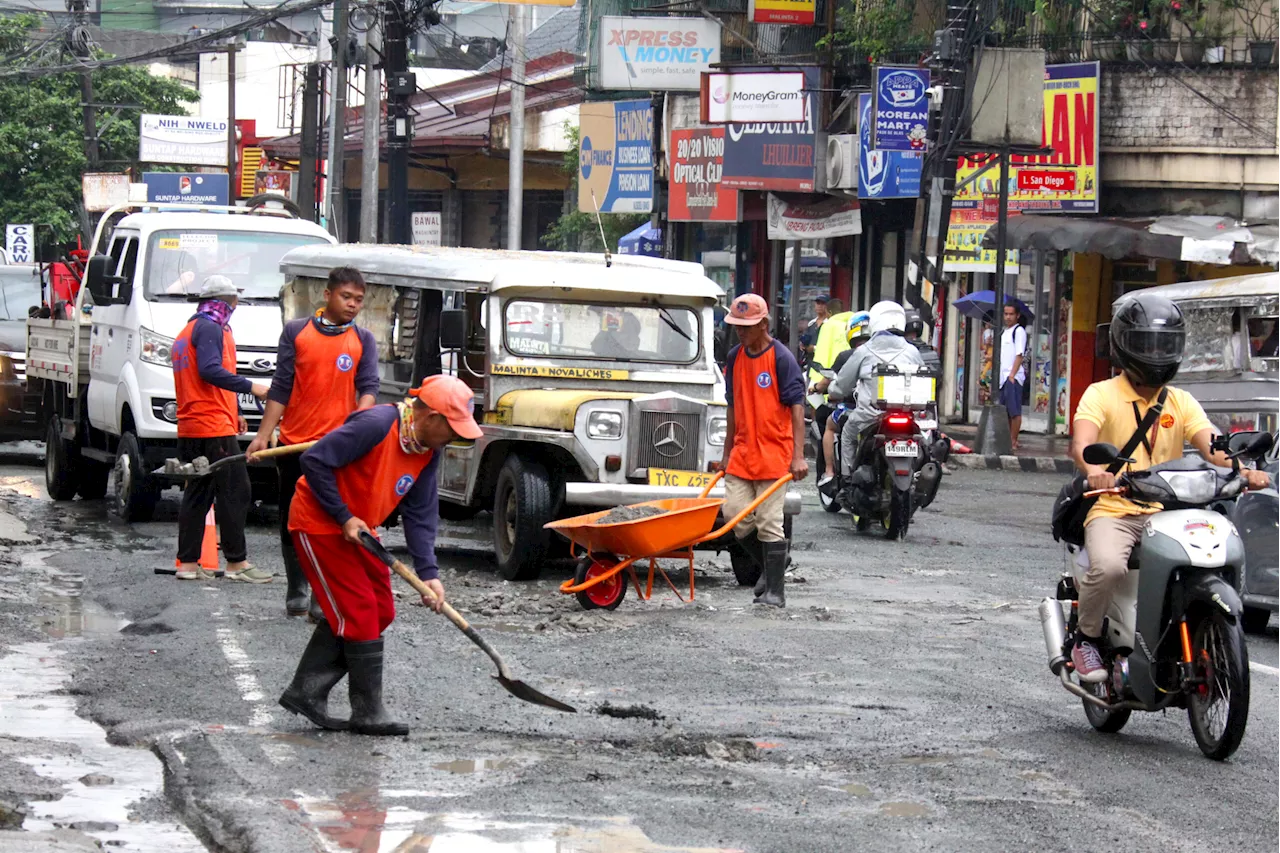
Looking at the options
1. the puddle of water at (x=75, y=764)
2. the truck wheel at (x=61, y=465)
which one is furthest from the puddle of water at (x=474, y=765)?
the truck wheel at (x=61, y=465)

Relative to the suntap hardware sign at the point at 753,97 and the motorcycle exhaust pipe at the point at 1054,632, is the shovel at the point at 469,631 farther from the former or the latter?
the suntap hardware sign at the point at 753,97

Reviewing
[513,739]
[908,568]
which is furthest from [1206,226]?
[513,739]

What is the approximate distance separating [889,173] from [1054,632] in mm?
21237

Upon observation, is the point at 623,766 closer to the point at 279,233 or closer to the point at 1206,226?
the point at 279,233

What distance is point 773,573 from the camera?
10.7 metres

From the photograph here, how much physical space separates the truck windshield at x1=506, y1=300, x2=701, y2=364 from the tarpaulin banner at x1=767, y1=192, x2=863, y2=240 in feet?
59.1

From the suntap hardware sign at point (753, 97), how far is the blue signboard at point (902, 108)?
518 centimetres

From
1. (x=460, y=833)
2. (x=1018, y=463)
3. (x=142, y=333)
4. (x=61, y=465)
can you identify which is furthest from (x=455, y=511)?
(x=1018, y=463)

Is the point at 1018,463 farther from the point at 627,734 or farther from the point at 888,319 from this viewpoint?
the point at 627,734

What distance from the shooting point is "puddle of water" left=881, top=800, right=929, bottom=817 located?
6.07m

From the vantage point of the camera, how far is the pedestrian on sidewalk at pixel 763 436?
10.8m

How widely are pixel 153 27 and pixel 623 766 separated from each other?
77635 millimetres

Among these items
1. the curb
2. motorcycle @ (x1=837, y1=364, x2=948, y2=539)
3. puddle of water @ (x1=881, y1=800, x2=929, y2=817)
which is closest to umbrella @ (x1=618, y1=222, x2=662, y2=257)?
the curb

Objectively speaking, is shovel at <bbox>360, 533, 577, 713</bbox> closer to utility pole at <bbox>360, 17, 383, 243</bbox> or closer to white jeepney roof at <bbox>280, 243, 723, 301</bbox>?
white jeepney roof at <bbox>280, 243, 723, 301</bbox>
